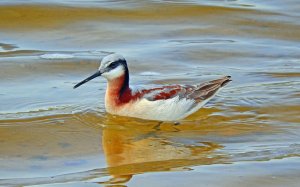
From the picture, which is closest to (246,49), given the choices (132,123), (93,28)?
(93,28)

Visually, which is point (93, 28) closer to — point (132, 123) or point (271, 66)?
point (271, 66)

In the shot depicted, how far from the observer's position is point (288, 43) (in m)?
14.4

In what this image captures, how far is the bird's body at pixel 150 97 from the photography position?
10.7m

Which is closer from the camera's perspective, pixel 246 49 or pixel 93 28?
pixel 246 49

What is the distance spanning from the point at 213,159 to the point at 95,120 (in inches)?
83.3

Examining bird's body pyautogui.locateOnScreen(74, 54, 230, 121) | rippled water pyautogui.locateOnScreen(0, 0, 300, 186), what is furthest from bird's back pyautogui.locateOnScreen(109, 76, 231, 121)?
rippled water pyautogui.locateOnScreen(0, 0, 300, 186)

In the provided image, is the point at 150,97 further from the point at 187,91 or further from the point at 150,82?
the point at 150,82

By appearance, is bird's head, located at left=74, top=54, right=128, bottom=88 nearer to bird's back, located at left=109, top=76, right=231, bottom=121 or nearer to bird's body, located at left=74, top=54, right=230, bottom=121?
bird's body, located at left=74, top=54, right=230, bottom=121

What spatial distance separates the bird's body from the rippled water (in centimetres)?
14

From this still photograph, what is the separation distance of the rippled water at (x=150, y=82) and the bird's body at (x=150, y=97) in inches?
5.3

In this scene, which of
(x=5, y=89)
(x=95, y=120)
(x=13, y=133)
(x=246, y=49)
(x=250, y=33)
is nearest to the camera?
(x=13, y=133)

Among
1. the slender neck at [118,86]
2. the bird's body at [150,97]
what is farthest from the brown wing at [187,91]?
the slender neck at [118,86]

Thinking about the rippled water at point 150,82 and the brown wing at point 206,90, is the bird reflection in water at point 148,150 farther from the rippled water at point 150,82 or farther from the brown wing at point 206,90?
the brown wing at point 206,90

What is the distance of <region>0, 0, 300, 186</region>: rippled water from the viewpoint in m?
8.80
